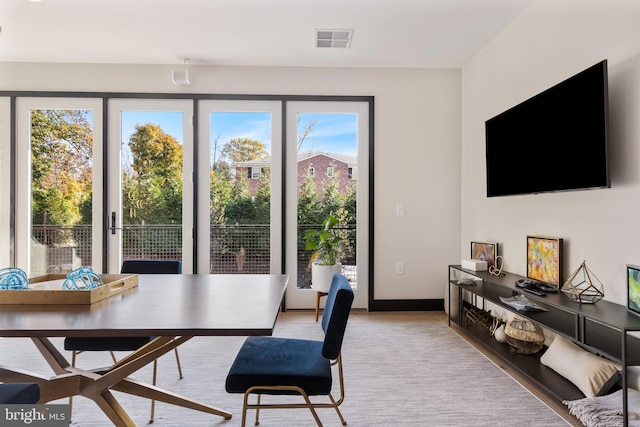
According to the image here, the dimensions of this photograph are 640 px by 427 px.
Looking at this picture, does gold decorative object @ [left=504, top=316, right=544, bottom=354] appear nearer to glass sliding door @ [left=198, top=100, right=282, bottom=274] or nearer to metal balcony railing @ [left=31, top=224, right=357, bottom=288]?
metal balcony railing @ [left=31, top=224, right=357, bottom=288]

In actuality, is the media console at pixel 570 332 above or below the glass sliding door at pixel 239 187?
below

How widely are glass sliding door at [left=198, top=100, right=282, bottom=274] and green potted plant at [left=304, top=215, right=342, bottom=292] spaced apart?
48cm

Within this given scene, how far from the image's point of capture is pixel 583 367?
2023 millimetres

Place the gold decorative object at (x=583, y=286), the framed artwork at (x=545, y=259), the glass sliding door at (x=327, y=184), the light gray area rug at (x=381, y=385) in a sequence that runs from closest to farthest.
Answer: the light gray area rug at (x=381, y=385) < the gold decorative object at (x=583, y=286) < the framed artwork at (x=545, y=259) < the glass sliding door at (x=327, y=184)

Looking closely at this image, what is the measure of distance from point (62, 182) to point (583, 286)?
4874 millimetres

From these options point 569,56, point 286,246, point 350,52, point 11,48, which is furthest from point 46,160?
point 569,56

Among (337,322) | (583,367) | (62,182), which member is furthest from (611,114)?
(62,182)

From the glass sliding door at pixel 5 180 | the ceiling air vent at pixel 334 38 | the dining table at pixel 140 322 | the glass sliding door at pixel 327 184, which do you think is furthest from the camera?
the glass sliding door at pixel 327 184

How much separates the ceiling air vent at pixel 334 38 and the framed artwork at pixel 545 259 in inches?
92.0

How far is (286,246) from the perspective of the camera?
3.96 meters

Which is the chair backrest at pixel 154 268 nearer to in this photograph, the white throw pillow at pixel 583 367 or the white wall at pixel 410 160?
the white wall at pixel 410 160

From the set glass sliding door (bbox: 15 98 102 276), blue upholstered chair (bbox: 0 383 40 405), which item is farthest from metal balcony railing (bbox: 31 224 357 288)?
blue upholstered chair (bbox: 0 383 40 405)

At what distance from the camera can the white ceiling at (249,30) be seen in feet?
9.20

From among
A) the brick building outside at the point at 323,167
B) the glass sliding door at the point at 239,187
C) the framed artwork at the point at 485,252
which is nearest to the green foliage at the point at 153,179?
the glass sliding door at the point at 239,187
